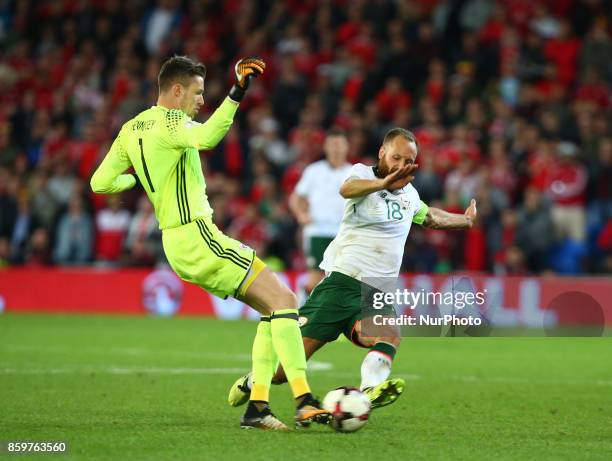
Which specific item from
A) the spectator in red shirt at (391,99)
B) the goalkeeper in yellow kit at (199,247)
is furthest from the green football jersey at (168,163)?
the spectator in red shirt at (391,99)

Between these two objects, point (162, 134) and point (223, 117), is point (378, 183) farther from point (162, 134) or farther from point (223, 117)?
point (162, 134)

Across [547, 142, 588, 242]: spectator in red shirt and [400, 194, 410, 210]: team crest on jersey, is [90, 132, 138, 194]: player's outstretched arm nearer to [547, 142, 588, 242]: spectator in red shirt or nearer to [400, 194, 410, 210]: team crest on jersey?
[400, 194, 410, 210]: team crest on jersey

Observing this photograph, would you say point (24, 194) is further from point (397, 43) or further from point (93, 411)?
point (93, 411)

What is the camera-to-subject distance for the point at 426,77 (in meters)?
19.9

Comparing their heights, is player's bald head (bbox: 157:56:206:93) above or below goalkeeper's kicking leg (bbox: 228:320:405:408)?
above

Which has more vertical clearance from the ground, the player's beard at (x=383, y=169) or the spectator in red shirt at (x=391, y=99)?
the spectator in red shirt at (x=391, y=99)

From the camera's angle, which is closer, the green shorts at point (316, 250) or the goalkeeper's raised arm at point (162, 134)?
the goalkeeper's raised arm at point (162, 134)

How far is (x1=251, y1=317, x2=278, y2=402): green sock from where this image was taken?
7.36m

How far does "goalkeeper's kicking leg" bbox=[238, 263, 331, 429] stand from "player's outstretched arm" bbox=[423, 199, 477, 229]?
137 cm

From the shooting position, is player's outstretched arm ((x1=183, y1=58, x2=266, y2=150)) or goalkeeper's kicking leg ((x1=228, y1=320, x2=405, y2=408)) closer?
player's outstretched arm ((x1=183, y1=58, x2=266, y2=150))

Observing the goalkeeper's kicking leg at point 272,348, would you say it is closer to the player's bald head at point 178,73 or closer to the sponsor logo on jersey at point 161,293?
the player's bald head at point 178,73

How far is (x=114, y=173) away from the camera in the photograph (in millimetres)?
7672

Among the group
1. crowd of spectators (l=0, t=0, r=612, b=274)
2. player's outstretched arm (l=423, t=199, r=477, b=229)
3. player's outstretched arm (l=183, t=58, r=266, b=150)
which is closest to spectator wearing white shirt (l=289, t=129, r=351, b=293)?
crowd of spectators (l=0, t=0, r=612, b=274)

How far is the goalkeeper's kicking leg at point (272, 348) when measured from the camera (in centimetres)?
724
